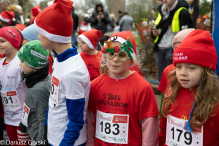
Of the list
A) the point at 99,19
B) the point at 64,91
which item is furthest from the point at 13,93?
the point at 99,19

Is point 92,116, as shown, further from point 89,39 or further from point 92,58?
point 89,39

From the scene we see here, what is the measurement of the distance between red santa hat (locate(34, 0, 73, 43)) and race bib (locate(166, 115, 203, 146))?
1.37 metres

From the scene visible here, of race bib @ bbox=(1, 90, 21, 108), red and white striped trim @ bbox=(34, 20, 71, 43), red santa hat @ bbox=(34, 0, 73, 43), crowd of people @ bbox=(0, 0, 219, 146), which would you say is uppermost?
red santa hat @ bbox=(34, 0, 73, 43)

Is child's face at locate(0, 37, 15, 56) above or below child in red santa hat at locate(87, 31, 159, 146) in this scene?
above

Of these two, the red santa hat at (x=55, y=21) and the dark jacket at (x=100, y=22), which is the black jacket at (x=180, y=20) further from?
the dark jacket at (x=100, y=22)

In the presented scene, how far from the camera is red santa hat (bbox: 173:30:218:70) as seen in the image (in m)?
1.92

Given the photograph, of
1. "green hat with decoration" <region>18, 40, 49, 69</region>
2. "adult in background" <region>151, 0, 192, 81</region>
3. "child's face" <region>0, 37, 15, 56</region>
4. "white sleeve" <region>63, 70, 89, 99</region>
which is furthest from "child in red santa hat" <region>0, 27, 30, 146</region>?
"adult in background" <region>151, 0, 192, 81</region>

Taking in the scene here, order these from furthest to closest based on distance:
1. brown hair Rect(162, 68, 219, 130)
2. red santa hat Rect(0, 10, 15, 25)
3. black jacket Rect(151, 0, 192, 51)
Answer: red santa hat Rect(0, 10, 15, 25)
black jacket Rect(151, 0, 192, 51)
brown hair Rect(162, 68, 219, 130)

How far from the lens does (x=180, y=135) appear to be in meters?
2.03

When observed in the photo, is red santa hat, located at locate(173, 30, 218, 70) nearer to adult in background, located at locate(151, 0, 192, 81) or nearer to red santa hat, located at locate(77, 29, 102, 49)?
adult in background, located at locate(151, 0, 192, 81)

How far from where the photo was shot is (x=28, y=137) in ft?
10.3

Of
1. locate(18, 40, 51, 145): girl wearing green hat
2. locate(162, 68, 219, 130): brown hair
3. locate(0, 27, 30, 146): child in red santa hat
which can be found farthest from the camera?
locate(0, 27, 30, 146): child in red santa hat

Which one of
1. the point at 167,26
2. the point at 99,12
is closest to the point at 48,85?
the point at 167,26

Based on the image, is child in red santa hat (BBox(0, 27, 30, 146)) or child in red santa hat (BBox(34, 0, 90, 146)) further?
child in red santa hat (BBox(0, 27, 30, 146))
